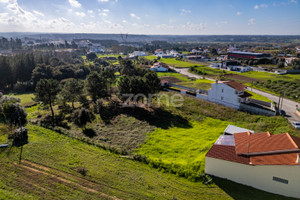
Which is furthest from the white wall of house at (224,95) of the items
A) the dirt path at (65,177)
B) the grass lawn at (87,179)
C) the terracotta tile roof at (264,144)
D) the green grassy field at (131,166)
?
the dirt path at (65,177)

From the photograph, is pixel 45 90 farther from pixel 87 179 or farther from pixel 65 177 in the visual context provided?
pixel 87 179

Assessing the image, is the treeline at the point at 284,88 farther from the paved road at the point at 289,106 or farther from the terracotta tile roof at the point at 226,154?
the terracotta tile roof at the point at 226,154

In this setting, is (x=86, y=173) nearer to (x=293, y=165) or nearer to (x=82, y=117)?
(x=82, y=117)

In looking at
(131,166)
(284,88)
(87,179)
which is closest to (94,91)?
(131,166)

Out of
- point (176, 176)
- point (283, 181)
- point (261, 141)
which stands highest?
point (261, 141)

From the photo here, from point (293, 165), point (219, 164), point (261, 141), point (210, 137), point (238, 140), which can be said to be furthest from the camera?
point (210, 137)

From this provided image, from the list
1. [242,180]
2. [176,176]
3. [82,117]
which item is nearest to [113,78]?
[82,117]

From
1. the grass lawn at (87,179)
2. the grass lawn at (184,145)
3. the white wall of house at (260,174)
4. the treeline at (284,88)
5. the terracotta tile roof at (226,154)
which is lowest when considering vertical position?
the grass lawn at (87,179)
